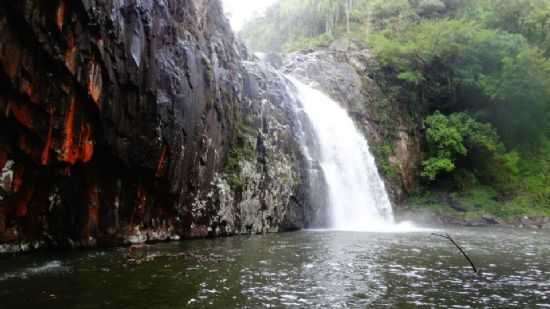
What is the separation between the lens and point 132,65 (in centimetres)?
1398

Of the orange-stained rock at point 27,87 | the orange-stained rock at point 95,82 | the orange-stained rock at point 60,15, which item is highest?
the orange-stained rock at point 60,15

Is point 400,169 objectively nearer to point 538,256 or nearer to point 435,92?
point 435,92

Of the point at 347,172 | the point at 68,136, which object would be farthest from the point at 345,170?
the point at 68,136

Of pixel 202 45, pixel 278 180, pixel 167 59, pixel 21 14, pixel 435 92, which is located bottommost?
pixel 278 180

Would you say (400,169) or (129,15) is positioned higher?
(129,15)

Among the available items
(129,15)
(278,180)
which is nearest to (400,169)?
(278,180)

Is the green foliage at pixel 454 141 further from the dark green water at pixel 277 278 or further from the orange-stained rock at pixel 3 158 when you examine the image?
the orange-stained rock at pixel 3 158

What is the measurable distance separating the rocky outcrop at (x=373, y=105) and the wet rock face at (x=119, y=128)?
13630 millimetres

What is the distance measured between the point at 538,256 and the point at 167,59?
45.7 feet

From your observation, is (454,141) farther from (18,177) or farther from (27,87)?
(27,87)

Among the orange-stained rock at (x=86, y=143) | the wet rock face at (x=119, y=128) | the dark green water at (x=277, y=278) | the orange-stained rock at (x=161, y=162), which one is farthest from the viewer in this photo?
the orange-stained rock at (x=161, y=162)

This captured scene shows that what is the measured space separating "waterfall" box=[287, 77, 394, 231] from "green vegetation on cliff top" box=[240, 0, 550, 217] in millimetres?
5907

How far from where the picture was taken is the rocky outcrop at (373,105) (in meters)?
32.6

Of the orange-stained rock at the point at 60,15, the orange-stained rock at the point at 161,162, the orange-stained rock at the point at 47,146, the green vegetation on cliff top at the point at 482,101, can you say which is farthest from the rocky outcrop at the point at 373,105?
the orange-stained rock at the point at 60,15
